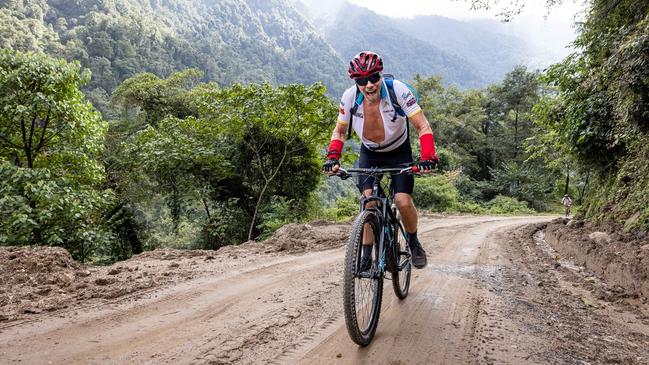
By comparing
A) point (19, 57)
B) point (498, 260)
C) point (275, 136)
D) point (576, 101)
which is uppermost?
point (19, 57)

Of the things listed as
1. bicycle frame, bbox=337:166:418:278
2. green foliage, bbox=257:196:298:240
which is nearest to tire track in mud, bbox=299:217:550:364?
bicycle frame, bbox=337:166:418:278

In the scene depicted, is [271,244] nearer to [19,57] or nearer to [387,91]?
[387,91]

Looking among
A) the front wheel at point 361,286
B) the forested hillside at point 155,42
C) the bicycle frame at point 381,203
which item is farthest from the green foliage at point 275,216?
the forested hillside at point 155,42

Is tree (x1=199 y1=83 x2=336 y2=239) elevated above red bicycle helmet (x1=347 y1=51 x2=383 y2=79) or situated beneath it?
elevated above

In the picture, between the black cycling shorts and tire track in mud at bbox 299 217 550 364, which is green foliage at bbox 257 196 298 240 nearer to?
tire track in mud at bbox 299 217 550 364

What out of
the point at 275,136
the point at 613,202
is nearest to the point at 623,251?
the point at 613,202

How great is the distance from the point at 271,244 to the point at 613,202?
6.68 m

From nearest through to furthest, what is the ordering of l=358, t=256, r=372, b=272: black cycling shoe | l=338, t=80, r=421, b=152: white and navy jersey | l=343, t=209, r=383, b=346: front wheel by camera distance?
1. l=343, t=209, r=383, b=346: front wheel
2. l=358, t=256, r=372, b=272: black cycling shoe
3. l=338, t=80, r=421, b=152: white and navy jersey

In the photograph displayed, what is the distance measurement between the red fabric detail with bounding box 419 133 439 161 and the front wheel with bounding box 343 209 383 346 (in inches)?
24.8

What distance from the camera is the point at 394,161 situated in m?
3.66

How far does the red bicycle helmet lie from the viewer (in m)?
3.22

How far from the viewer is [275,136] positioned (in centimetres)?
1412

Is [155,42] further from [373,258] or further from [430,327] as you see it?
[430,327]

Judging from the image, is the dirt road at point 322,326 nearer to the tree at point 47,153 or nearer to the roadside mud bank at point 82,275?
the roadside mud bank at point 82,275
